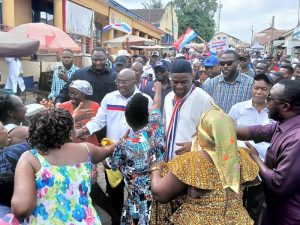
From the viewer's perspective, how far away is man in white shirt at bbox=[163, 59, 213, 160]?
324 cm

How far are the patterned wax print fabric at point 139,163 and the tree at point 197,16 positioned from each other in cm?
4981

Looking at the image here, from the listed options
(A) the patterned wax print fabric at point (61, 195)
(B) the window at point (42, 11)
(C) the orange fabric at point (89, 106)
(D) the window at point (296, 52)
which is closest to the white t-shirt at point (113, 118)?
(C) the orange fabric at point (89, 106)

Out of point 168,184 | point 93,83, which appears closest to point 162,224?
point 168,184

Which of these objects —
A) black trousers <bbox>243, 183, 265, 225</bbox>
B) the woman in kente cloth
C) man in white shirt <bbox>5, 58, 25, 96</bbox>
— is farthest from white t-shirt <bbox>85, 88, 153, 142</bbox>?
man in white shirt <bbox>5, 58, 25, 96</bbox>

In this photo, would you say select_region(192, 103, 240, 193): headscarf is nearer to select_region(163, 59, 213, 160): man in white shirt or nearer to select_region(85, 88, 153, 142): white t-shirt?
select_region(163, 59, 213, 160): man in white shirt

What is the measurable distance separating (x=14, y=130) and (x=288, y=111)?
6.34ft

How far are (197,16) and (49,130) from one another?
54283 millimetres

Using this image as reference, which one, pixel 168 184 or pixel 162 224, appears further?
pixel 162 224

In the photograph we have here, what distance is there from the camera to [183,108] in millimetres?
3275

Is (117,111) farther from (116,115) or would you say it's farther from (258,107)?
(258,107)

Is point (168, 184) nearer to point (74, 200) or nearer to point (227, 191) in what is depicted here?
point (227, 191)

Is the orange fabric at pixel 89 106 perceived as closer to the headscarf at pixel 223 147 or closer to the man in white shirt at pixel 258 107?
the man in white shirt at pixel 258 107

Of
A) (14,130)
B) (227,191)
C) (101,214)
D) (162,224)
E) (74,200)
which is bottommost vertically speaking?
(101,214)

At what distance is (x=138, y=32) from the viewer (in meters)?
30.6
